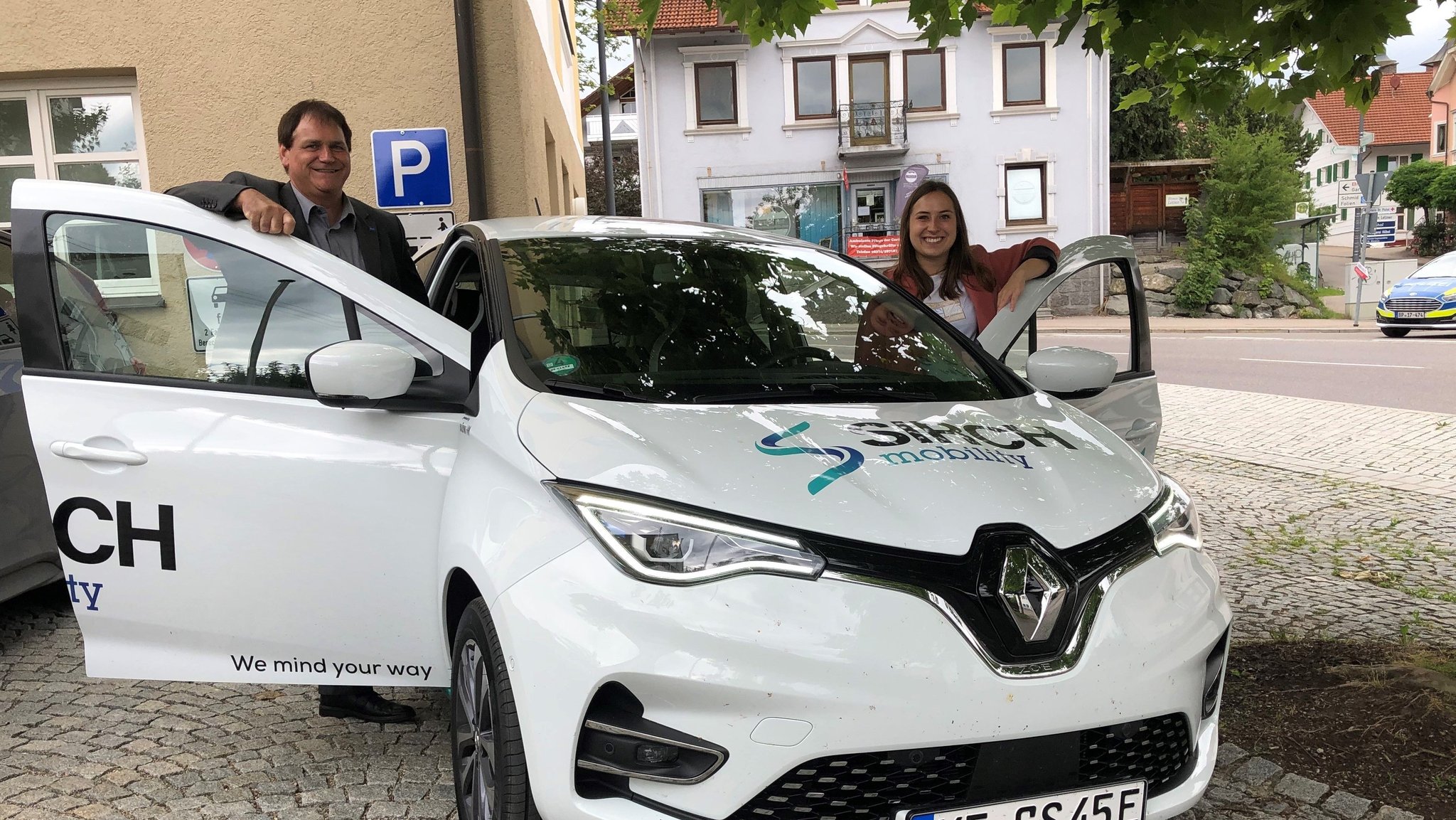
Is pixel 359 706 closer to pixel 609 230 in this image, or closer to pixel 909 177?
pixel 609 230

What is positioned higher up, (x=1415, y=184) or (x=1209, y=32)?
(x=1415, y=184)

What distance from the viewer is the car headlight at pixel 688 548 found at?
2.21m

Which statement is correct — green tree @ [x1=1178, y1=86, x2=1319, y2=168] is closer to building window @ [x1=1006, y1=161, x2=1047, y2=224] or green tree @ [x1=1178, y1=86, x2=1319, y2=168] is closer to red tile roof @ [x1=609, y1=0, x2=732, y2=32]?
building window @ [x1=1006, y1=161, x2=1047, y2=224]

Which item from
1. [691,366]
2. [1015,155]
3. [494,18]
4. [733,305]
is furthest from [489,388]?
[1015,155]

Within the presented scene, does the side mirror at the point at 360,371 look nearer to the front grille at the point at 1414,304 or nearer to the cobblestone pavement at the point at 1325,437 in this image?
the cobblestone pavement at the point at 1325,437

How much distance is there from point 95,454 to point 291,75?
6547 millimetres

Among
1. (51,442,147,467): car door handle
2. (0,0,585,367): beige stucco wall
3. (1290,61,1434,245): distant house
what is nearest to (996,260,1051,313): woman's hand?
(51,442,147,467): car door handle

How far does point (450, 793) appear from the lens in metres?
3.27

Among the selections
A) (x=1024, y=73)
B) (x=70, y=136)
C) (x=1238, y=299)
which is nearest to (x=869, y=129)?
(x=1024, y=73)

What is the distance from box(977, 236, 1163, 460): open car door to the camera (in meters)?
4.21

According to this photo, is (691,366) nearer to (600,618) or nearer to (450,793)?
(600,618)

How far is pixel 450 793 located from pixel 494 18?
270 inches

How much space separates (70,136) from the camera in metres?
8.78

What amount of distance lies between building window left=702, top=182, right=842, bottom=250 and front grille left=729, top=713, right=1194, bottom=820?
30.4 m
